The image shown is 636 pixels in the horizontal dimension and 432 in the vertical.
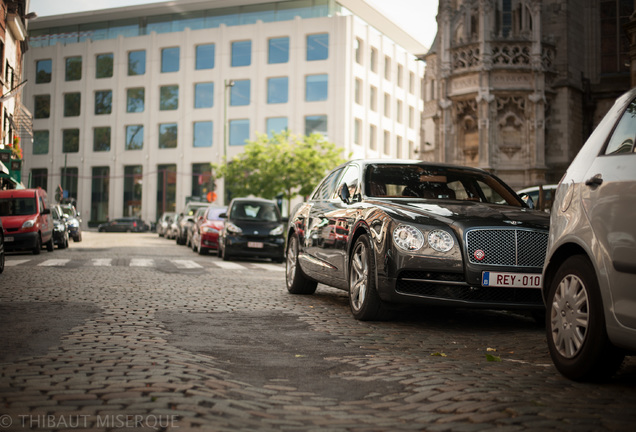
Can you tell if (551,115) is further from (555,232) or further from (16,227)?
(555,232)

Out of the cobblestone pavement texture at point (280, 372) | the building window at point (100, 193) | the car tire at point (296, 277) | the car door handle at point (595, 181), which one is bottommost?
the cobblestone pavement texture at point (280, 372)

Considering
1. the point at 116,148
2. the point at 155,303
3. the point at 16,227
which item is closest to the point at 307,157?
the point at 16,227

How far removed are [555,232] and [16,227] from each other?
1842 centimetres

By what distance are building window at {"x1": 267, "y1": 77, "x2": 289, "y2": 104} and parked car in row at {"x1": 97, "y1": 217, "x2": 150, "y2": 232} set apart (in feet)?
49.2

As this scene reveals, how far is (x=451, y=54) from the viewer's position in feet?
89.5

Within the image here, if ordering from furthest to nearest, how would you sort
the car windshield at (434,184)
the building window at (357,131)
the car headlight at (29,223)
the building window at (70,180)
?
1. the building window at (70,180)
2. the building window at (357,131)
3. the car headlight at (29,223)
4. the car windshield at (434,184)

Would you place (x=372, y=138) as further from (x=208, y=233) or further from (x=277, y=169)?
(x=208, y=233)

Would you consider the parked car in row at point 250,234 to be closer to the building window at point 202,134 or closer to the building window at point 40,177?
the building window at point 202,134

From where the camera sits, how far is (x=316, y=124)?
6138 cm

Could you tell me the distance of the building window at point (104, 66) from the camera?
69812mm

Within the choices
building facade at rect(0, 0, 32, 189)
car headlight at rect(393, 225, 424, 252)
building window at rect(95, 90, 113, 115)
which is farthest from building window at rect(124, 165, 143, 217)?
car headlight at rect(393, 225, 424, 252)

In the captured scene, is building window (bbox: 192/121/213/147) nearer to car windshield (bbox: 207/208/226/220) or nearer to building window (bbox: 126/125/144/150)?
building window (bbox: 126/125/144/150)

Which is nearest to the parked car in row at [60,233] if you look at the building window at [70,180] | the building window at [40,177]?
the building window at [70,180]

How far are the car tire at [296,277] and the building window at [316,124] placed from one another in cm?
5032
